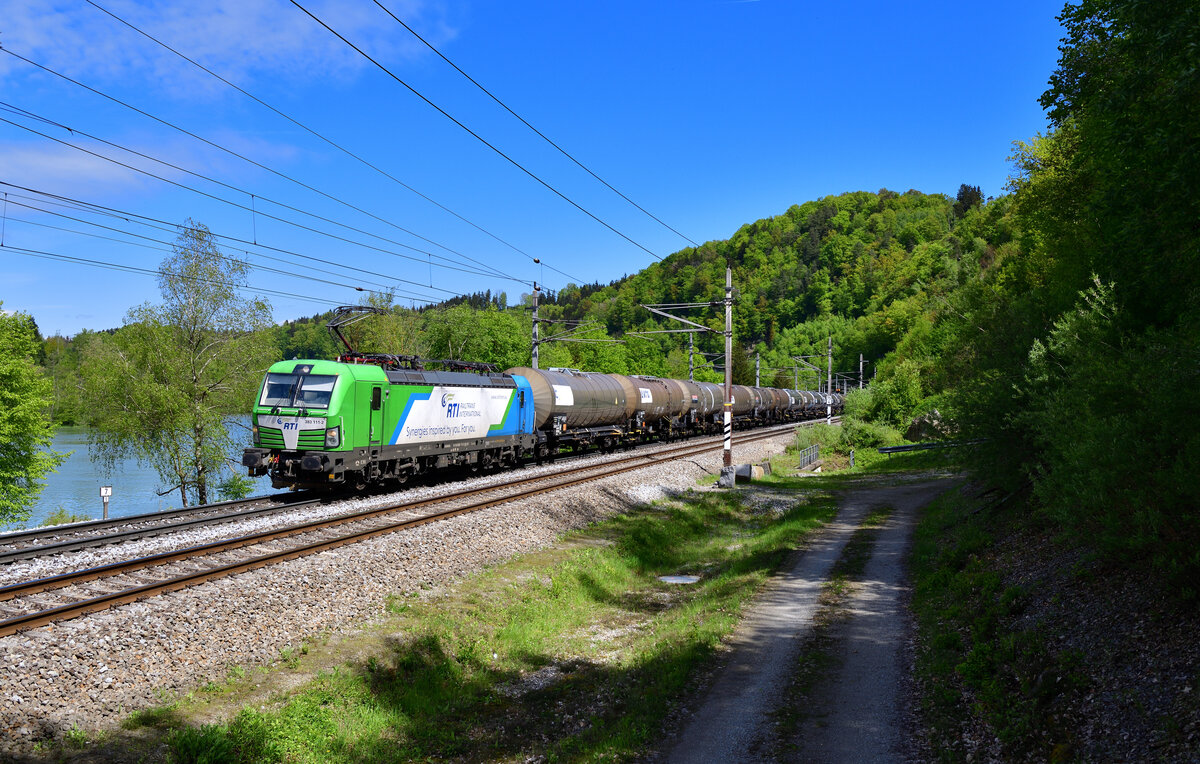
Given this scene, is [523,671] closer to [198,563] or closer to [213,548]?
[198,563]

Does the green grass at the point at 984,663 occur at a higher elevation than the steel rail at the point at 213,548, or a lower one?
lower

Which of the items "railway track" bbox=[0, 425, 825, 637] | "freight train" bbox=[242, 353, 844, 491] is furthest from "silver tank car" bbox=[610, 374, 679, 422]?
"railway track" bbox=[0, 425, 825, 637]

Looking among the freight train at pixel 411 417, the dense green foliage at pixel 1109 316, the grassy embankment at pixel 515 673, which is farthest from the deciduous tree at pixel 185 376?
the grassy embankment at pixel 515 673

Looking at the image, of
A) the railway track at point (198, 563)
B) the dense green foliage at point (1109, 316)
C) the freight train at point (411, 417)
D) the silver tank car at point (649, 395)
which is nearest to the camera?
the dense green foliage at point (1109, 316)

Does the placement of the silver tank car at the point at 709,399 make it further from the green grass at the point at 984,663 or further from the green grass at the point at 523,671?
the green grass at the point at 984,663

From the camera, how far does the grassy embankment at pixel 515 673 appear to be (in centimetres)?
822

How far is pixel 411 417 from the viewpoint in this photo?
2236 cm

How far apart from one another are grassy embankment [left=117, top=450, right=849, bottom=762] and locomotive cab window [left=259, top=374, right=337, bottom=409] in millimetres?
7458

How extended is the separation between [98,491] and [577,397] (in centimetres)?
3232

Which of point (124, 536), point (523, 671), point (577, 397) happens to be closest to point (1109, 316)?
point (523, 671)

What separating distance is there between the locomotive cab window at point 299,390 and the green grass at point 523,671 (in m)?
7.50

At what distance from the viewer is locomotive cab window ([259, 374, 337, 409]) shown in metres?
19.5

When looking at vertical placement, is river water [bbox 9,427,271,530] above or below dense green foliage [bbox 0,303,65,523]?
below

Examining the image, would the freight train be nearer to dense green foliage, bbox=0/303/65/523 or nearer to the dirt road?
the dirt road
